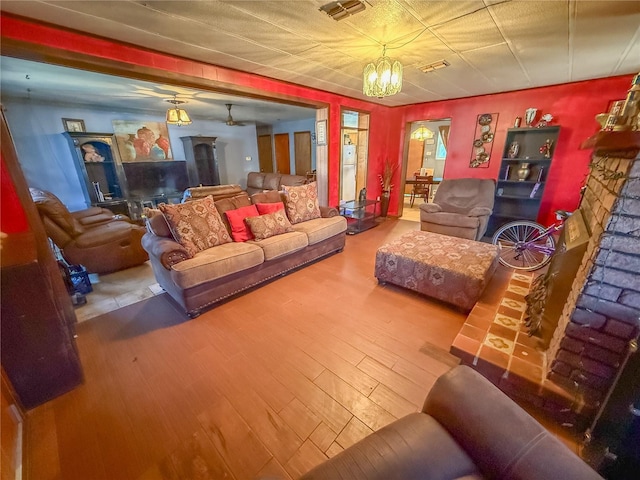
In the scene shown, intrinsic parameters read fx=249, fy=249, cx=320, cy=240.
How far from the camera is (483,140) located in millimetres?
4371

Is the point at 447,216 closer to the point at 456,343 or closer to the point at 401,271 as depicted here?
the point at 401,271

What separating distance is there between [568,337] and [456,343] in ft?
1.91

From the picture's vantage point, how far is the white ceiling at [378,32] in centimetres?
162

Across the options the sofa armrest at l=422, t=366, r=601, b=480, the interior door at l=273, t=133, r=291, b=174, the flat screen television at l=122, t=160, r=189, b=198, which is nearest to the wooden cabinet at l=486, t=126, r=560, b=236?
the sofa armrest at l=422, t=366, r=601, b=480

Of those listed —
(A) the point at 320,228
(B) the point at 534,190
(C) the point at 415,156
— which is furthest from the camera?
(C) the point at 415,156

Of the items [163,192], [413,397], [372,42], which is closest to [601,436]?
[413,397]

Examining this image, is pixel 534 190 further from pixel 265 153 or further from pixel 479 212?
pixel 265 153

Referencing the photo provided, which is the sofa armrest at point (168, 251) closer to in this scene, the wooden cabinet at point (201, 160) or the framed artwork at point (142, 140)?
the framed artwork at point (142, 140)

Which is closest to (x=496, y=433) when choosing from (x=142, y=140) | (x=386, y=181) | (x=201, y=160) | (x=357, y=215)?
(x=357, y=215)

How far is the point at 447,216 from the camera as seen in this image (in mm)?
3881

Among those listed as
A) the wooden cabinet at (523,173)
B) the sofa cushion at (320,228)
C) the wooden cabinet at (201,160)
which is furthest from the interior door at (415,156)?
the wooden cabinet at (201,160)

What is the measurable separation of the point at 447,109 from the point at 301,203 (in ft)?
11.3

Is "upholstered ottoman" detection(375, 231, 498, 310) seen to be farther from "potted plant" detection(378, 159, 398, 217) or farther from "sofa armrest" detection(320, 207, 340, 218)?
"potted plant" detection(378, 159, 398, 217)

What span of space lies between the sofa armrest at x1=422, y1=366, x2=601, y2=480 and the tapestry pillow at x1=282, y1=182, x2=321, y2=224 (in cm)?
275
